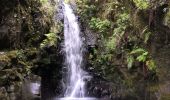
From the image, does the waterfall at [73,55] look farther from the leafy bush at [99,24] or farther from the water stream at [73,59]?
the leafy bush at [99,24]

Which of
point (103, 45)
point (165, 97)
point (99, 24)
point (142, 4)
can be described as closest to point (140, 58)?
point (165, 97)

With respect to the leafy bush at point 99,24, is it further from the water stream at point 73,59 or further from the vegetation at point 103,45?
the water stream at point 73,59

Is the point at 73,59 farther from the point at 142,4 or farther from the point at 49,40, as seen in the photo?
the point at 142,4

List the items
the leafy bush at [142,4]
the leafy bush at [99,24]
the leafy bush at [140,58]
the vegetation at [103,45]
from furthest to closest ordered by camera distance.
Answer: the leafy bush at [99,24], the leafy bush at [140,58], the vegetation at [103,45], the leafy bush at [142,4]

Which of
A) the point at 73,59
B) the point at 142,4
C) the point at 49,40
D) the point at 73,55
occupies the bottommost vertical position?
the point at 73,59

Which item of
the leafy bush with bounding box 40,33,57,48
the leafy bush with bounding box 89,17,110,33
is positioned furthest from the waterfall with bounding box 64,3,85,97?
the leafy bush with bounding box 40,33,57,48

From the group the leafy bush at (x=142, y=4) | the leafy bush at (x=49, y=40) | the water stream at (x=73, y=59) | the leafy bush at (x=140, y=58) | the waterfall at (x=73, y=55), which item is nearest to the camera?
the leafy bush at (x=142, y=4)

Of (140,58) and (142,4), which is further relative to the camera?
(140,58)

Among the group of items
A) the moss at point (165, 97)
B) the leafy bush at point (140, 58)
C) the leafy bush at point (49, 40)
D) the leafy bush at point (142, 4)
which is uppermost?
the leafy bush at point (142, 4)

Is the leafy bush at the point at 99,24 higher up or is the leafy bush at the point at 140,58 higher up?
the leafy bush at the point at 99,24

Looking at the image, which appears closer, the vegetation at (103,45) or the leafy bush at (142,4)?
the leafy bush at (142,4)

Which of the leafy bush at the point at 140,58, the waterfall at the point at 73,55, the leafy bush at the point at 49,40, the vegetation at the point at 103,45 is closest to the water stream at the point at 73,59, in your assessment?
the waterfall at the point at 73,55

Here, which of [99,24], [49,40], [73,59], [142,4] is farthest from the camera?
[73,59]

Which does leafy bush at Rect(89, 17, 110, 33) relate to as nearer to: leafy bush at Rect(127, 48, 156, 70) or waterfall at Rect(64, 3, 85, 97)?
waterfall at Rect(64, 3, 85, 97)
